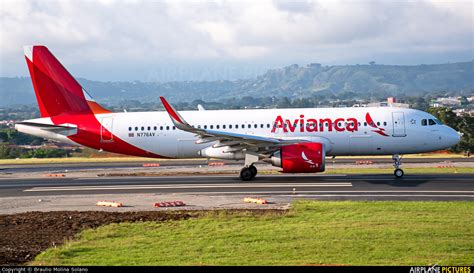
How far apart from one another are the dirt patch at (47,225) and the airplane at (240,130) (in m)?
9.24

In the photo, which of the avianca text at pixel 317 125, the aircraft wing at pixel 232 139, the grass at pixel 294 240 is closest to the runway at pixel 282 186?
the aircraft wing at pixel 232 139

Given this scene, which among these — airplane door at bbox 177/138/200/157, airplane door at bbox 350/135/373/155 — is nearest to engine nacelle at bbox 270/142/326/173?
airplane door at bbox 350/135/373/155

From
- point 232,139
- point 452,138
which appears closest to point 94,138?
point 232,139

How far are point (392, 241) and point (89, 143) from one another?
23.1 metres

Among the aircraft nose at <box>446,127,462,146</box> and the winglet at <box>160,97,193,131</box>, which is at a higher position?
the winglet at <box>160,97,193,131</box>

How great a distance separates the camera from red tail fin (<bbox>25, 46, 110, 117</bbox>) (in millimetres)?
35688

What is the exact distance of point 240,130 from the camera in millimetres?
33844

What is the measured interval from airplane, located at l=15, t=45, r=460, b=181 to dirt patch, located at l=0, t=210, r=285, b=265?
9239mm

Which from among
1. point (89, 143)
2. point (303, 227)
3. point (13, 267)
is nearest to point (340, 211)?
point (303, 227)

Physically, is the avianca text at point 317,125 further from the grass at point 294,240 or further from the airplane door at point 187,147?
the grass at point 294,240

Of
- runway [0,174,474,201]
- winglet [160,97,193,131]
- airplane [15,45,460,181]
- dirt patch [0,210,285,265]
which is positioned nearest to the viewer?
dirt patch [0,210,285,265]

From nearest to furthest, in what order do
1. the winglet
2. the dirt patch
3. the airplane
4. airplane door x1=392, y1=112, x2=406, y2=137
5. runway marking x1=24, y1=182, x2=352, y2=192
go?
the dirt patch
runway marking x1=24, y1=182, x2=352, y2=192
the winglet
the airplane
airplane door x1=392, y1=112, x2=406, y2=137

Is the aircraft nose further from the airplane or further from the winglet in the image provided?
the winglet

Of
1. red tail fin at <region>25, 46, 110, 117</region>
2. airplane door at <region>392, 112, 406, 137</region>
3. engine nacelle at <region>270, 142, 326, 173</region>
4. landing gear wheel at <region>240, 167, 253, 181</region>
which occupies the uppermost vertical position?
red tail fin at <region>25, 46, 110, 117</region>
